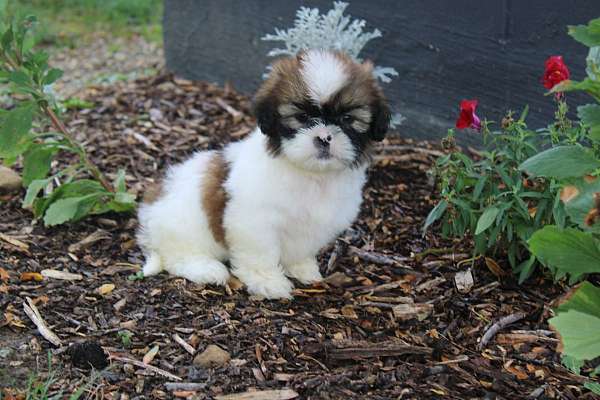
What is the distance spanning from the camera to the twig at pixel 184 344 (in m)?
4.01

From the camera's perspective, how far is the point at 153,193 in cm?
513

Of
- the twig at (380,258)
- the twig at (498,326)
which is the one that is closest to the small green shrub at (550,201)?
the twig at (498,326)

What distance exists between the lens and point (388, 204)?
579 centimetres

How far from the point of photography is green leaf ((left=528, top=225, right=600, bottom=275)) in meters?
3.05

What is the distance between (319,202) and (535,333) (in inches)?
52.3

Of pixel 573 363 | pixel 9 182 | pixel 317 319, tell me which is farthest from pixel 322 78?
pixel 9 182

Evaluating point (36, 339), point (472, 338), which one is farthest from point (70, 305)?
point (472, 338)

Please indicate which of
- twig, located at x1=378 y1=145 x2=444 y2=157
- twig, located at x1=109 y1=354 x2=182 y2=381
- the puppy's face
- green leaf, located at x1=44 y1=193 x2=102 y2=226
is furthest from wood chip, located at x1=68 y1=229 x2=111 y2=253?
twig, located at x1=378 y1=145 x2=444 y2=157

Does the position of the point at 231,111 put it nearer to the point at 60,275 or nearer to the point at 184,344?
the point at 60,275

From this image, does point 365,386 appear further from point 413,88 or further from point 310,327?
point 413,88

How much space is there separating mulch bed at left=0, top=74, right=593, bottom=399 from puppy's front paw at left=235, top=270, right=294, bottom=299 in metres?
0.06

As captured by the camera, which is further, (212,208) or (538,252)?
(212,208)

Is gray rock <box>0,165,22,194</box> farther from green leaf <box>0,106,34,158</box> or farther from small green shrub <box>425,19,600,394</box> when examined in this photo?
small green shrub <box>425,19,600,394</box>

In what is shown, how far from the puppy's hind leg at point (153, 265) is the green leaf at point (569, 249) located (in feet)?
7.98
